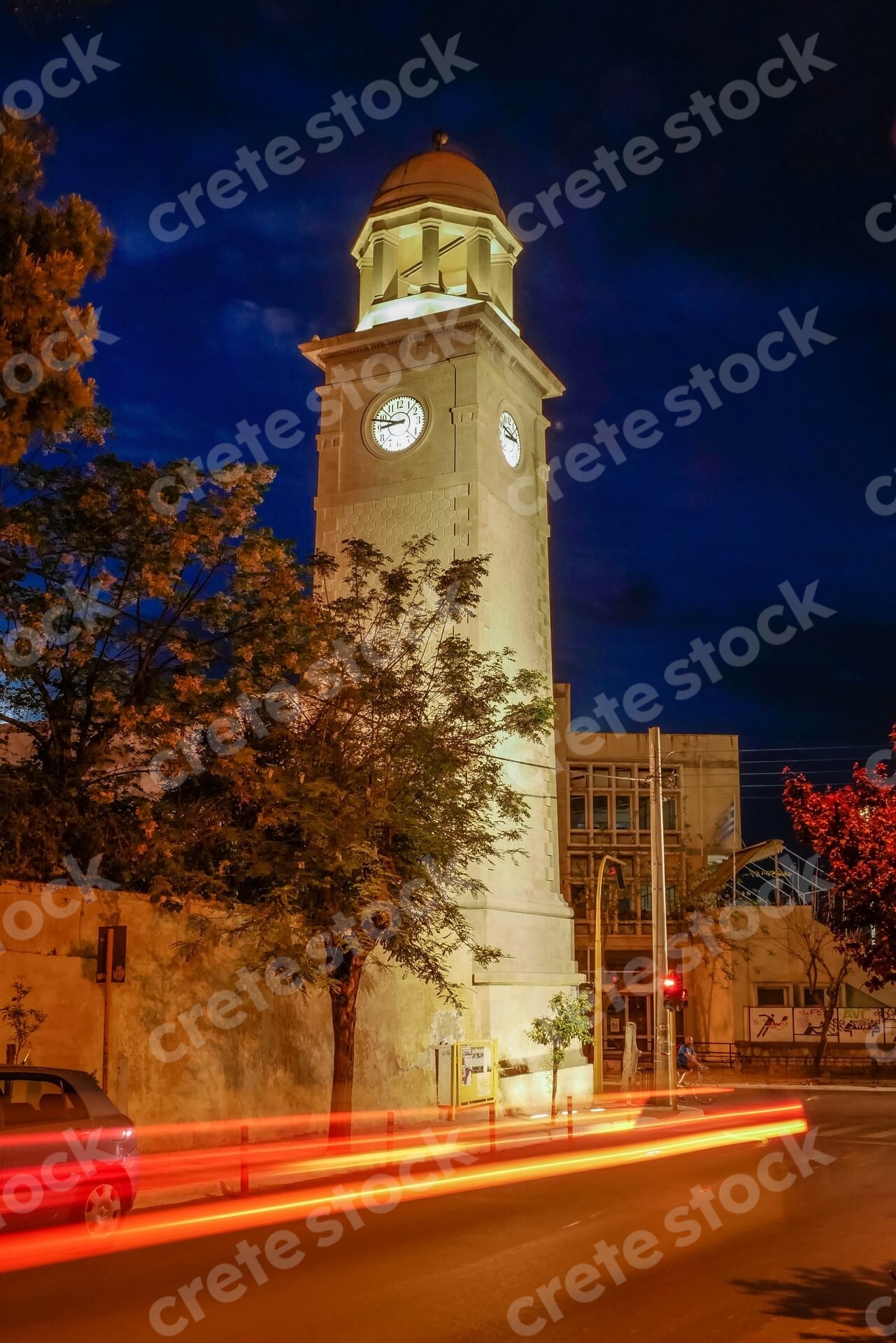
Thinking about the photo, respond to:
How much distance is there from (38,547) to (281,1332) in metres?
13.1

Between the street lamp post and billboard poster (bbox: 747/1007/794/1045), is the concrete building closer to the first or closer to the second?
billboard poster (bbox: 747/1007/794/1045)

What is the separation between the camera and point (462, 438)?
28.9 meters

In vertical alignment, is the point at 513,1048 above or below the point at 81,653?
below

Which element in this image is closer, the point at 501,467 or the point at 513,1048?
the point at 513,1048

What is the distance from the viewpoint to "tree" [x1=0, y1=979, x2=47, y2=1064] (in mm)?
14766

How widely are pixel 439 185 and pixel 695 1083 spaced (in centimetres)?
2587

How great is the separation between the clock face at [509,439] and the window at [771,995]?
76.8ft

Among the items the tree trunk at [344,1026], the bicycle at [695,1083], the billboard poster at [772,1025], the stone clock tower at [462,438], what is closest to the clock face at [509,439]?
the stone clock tower at [462,438]

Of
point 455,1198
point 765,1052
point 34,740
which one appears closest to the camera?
point 455,1198

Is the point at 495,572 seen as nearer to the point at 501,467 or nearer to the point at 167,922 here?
the point at 501,467

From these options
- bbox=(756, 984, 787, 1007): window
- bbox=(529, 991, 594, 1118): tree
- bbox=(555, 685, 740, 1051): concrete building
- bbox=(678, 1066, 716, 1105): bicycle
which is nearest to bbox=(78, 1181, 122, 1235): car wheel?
bbox=(529, 991, 594, 1118): tree

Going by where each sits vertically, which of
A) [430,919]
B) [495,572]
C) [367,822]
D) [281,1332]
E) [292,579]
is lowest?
[281,1332]

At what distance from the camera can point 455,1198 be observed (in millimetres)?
13039

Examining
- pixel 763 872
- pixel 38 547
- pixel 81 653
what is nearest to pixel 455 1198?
pixel 81 653
